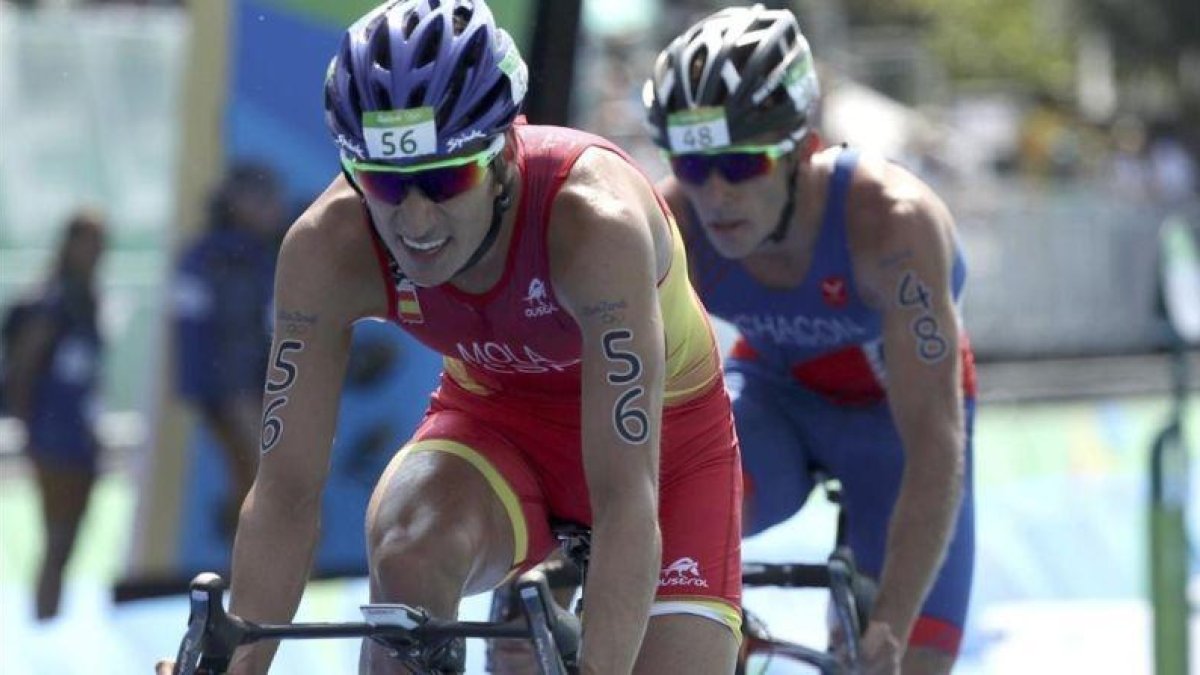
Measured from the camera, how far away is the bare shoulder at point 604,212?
13.4 feet

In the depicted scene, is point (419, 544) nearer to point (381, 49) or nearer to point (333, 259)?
point (333, 259)

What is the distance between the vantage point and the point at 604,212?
413cm

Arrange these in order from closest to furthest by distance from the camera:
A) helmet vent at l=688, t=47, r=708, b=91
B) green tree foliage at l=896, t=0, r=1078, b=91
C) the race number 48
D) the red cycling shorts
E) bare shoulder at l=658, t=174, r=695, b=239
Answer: the red cycling shorts, the race number 48, helmet vent at l=688, t=47, r=708, b=91, bare shoulder at l=658, t=174, r=695, b=239, green tree foliage at l=896, t=0, r=1078, b=91

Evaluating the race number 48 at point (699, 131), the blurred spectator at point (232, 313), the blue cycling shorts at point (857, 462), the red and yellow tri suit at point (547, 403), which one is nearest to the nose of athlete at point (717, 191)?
the race number 48 at point (699, 131)

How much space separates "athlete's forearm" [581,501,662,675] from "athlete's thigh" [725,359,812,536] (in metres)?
1.81

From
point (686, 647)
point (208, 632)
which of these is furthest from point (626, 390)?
point (208, 632)

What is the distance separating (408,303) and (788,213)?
1.48 meters

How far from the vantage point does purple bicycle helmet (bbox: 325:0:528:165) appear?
Result: 3945 mm

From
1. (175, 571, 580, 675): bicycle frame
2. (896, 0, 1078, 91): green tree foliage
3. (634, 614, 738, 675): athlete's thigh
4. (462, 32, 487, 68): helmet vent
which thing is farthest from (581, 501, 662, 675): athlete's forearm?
(896, 0, 1078, 91): green tree foliage

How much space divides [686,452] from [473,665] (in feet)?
7.42

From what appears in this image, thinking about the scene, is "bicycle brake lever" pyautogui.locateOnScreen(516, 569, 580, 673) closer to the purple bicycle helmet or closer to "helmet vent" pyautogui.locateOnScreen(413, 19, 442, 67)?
the purple bicycle helmet

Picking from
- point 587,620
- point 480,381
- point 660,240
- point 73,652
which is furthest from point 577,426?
point 73,652

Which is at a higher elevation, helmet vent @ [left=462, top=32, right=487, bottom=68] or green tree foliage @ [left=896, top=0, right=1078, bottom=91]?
helmet vent @ [left=462, top=32, right=487, bottom=68]

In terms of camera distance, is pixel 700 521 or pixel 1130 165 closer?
pixel 700 521
